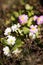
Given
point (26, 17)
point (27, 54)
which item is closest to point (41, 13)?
point (26, 17)

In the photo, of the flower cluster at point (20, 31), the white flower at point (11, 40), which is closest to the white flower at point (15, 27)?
the flower cluster at point (20, 31)

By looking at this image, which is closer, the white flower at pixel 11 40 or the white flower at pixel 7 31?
the white flower at pixel 11 40

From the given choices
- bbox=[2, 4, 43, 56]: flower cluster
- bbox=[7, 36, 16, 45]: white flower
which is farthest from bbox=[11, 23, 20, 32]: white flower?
bbox=[7, 36, 16, 45]: white flower

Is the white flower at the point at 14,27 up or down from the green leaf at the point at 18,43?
up

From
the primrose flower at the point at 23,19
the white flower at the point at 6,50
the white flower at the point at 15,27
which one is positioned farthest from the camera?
the primrose flower at the point at 23,19

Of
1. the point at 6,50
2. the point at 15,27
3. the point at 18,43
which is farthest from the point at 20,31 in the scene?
the point at 6,50

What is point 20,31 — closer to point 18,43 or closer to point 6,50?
point 18,43

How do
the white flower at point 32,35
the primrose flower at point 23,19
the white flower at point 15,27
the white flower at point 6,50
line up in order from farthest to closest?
the primrose flower at point 23,19 → the white flower at point 15,27 → the white flower at point 32,35 → the white flower at point 6,50

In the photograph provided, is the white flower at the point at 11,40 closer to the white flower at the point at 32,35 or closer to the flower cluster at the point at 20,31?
the flower cluster at the point at 20,31

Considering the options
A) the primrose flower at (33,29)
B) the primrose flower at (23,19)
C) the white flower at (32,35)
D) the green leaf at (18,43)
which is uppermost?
the primrose flower at (23,19)

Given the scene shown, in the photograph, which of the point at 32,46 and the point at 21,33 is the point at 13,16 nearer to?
the point at 21,33

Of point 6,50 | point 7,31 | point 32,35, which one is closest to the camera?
point 6,50
